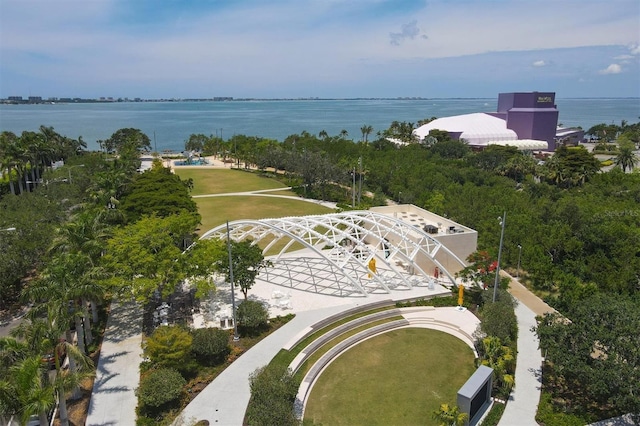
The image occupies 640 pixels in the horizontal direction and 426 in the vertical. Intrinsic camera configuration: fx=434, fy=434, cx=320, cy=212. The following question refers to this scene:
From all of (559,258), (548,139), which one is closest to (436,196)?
(559,258)

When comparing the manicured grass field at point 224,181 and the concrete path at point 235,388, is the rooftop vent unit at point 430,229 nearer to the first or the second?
the concrete path at point 235,388

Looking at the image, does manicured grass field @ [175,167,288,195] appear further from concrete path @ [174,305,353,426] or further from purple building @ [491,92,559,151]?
purple building @ [491,92,559,151]

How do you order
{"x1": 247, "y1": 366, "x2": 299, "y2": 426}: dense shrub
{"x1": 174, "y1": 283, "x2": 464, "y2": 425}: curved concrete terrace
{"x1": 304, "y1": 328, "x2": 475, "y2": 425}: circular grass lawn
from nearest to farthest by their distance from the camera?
{"x1": 247, "y1": 366, "x2": 299, "y2": 426}: dense shrub < {"x1": 174, "y1": 283, "x2": 464, "y2": 425}: curved concrete terrace < {"x1": 304, "y1": 328, "x2": 475, "y2": 425}: circular grass lawn

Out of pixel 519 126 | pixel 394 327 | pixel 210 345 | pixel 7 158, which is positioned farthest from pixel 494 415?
pixel 519 126

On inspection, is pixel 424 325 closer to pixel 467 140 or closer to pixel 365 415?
pixel 365 415

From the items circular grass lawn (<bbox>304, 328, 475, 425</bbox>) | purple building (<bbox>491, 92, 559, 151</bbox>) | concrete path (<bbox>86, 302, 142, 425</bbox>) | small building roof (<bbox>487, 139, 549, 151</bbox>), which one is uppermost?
purple building (<bbox>491, 92, 559, 151</bbox>)

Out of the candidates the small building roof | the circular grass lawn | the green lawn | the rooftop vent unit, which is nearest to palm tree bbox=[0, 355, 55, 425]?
the circular grass lawn

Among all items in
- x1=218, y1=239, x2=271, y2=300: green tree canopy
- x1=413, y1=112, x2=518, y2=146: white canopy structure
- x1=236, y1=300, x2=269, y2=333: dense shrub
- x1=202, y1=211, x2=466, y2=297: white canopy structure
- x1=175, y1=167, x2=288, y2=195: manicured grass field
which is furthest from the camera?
x1=413, y1=112, x2=518, y2=146: white canopy structure

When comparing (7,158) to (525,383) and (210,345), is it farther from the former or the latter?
(525,383)
